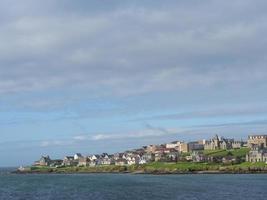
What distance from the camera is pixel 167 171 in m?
200

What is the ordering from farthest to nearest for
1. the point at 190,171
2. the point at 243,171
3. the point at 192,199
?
the point at 190,171, the point at 243,171, the point at 192,199

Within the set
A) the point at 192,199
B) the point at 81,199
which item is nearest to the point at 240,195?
the point at 192,199

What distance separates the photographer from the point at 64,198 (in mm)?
74688

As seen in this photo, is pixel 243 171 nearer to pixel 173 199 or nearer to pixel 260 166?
pixel 260 166

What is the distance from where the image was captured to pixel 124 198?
73.9m

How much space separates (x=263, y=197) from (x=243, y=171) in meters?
109

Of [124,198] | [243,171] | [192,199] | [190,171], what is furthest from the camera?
[190,171]

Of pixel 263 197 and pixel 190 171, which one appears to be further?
pixel 190 171

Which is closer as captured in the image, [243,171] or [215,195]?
[215,195]

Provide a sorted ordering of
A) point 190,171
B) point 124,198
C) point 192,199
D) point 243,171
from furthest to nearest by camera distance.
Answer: point 190,171 < point 243,171 < point 124,198 < point 192,199

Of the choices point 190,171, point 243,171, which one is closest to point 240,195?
point 243,171

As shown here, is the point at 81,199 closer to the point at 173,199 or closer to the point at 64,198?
the point at 64,198

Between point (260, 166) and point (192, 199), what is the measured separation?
123953mm

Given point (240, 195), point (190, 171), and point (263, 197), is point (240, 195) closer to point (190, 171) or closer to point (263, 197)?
point (263, 197)
